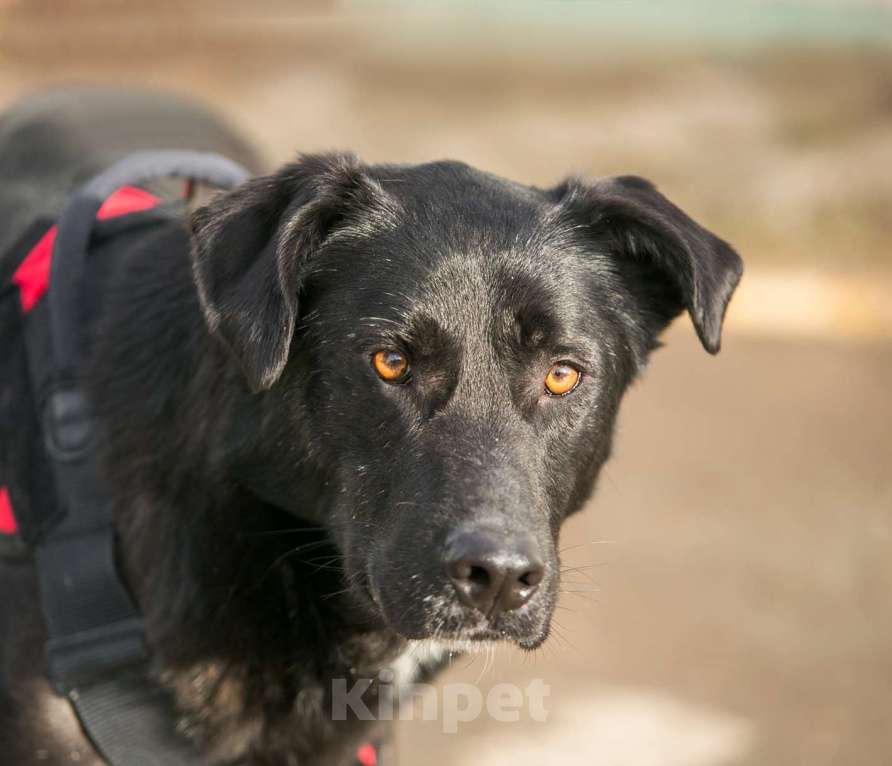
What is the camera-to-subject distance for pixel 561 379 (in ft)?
8.20

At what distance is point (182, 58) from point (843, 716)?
840cm

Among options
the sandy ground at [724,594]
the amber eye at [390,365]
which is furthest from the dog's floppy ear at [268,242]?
the sandy ground at [724,594]

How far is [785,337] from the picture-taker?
691 centimetres

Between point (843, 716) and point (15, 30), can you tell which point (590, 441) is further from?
point (15, 30)

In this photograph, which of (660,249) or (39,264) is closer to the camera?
(660,249)

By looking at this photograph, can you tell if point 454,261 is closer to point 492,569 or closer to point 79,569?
point 492,569

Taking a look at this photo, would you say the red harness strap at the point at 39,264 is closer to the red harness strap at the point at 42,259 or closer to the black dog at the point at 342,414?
the red harness strap at the point at 42,259

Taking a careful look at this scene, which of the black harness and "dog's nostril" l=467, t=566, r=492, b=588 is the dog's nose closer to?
A: "dog's nostril" l=467, t=566, r=492, b=588

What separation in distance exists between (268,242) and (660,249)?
0.83 m

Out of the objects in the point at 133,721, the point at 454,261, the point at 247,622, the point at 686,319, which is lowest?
the point at 686,319

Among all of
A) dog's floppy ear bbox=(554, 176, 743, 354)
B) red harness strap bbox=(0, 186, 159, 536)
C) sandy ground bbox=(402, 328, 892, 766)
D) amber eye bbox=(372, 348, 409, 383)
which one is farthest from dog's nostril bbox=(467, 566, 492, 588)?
red harness strap bbox=(0, 186, 159, 536)

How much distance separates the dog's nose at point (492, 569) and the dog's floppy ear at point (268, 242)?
0.48 m

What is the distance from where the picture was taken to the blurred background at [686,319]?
404 centimetres

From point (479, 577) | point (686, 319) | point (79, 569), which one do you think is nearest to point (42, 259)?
point (79, 569)
